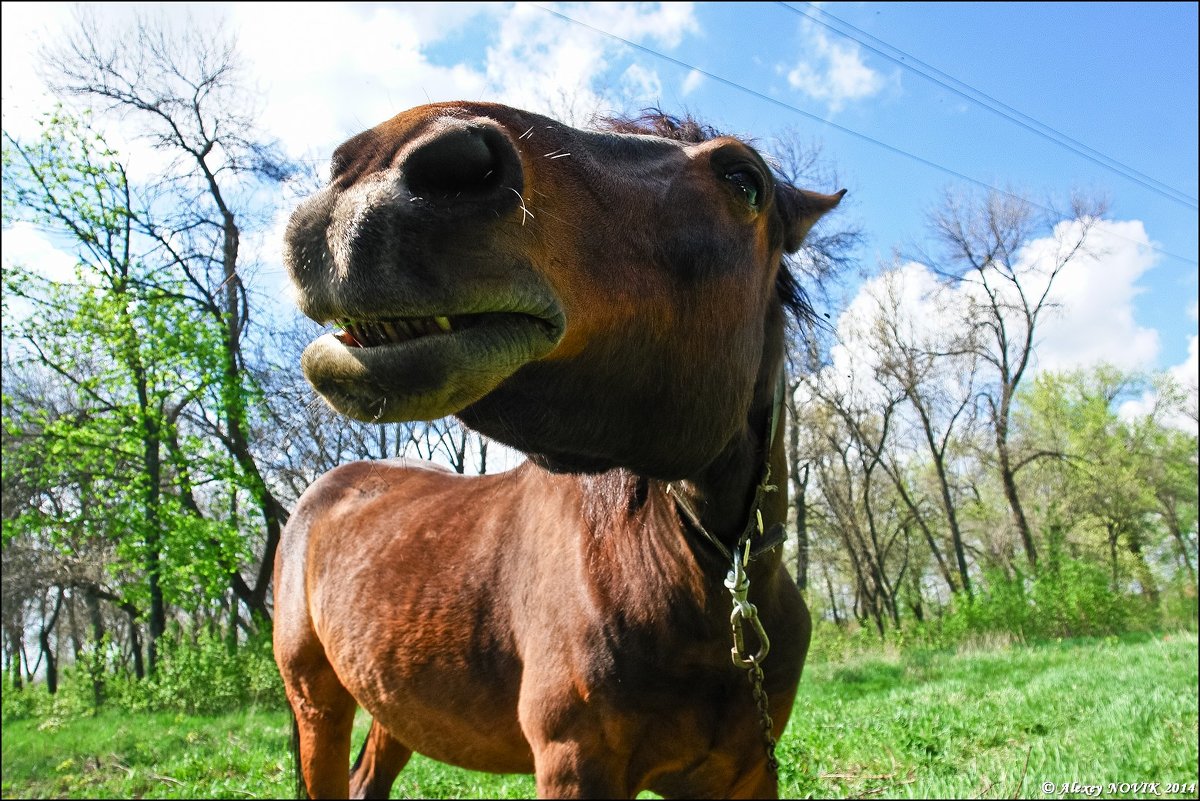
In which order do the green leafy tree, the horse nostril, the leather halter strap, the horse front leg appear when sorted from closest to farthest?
1. the horse nostril
2. the leather halter strap
3. the horse front leg
4. the green leafy tree

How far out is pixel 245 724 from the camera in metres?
10.0

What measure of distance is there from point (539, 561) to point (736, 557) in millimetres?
859

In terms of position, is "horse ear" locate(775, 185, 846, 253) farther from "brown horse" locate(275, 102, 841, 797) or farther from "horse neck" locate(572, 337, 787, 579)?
"horse neck" locate(572, 337, 787, 579)

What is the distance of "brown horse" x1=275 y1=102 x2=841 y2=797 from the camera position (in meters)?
1.19

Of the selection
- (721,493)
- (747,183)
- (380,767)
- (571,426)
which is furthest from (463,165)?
(380,767)

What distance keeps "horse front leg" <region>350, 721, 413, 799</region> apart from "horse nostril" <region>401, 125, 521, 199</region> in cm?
378

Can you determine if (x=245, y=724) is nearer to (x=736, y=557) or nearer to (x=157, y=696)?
(x=157, y=696)

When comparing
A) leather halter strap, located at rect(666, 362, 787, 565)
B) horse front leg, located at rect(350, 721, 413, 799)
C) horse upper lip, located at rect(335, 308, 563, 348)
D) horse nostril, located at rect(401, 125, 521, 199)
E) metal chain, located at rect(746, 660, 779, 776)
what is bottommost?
horse front leg, located at rect(350, 721, 413, 799)

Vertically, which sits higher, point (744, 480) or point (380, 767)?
point (744, 480)

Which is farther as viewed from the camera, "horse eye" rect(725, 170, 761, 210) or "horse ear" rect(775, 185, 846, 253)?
"horse ear" rect(775, 185, 846, 253)

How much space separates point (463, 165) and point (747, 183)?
3.36 ft

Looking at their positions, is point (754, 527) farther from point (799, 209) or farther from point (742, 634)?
point (799, 209)

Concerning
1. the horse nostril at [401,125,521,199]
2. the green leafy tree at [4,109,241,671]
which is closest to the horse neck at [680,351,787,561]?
the horse nostril at [401,125,521,199]

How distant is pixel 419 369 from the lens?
118cm
